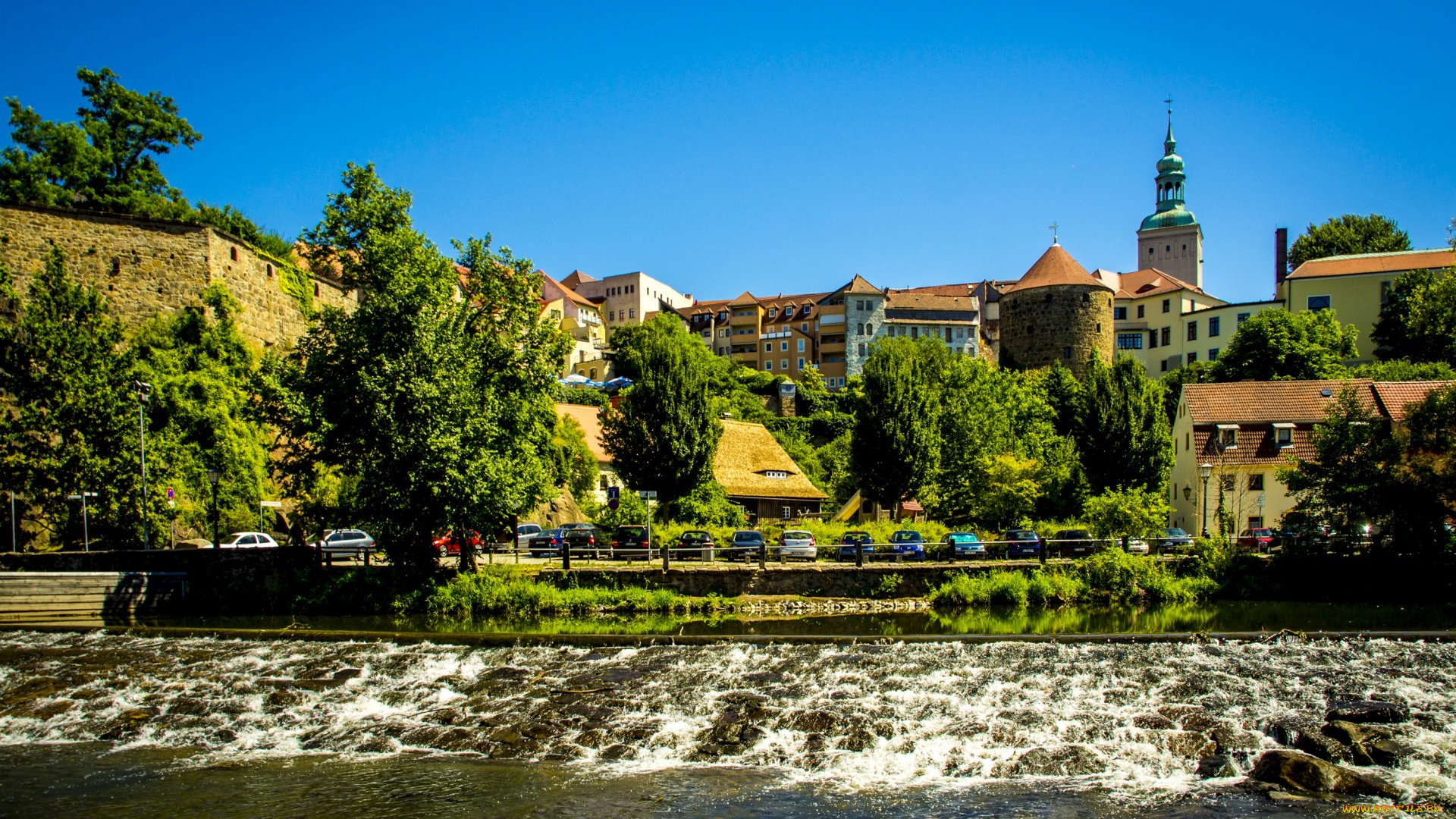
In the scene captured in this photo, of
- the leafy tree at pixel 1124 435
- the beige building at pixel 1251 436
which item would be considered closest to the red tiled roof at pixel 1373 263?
the beige building at pixel 1251 436

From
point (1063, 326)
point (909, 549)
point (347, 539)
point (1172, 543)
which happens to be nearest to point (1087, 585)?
point (1172, 543)

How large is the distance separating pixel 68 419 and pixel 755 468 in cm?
3160

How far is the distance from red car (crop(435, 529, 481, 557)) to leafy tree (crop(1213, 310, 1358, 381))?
55363 millimetres

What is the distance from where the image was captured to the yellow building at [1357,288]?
2997 inches

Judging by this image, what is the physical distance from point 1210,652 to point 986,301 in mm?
115034

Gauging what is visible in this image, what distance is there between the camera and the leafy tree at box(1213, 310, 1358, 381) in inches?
2621

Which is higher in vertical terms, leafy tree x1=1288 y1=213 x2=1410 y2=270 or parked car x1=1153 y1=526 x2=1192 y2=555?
leafy tree x1=1288 y1=213 x2=1410 y2=270

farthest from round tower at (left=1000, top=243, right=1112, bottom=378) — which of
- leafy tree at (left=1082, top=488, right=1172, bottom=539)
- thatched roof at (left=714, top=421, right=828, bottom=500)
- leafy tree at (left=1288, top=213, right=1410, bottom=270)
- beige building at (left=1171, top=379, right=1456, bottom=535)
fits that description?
leafy tree at (left=1082, top=488, right=1172, bottom=539)

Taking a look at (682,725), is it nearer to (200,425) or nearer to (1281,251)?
(200,425)

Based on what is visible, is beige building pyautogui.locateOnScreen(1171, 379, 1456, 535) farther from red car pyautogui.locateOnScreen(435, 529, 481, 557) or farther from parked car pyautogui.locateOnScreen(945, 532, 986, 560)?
red car pyautogui.locateOnScreen(435, 529, 481, 557)

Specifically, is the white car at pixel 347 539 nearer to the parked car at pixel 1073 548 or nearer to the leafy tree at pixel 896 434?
the leafy tree at pixel 896 434

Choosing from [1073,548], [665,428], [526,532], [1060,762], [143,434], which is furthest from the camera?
[665,428]

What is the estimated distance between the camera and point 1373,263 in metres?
78.0

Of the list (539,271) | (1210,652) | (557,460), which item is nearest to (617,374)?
(557,460)
